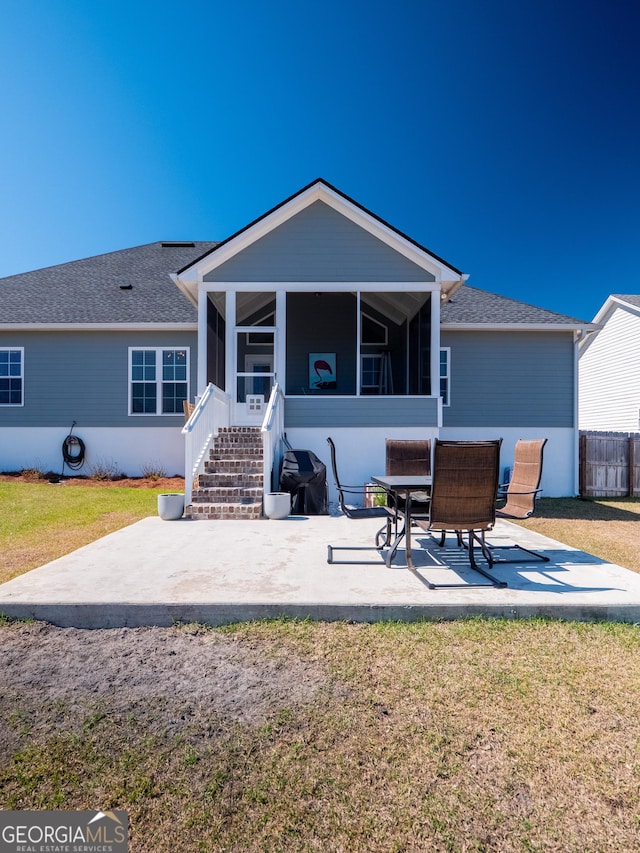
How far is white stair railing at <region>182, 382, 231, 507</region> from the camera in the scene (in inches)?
301

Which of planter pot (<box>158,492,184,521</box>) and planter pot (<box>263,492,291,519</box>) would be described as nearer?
planter pot (<box>158,492,184,521</box>)

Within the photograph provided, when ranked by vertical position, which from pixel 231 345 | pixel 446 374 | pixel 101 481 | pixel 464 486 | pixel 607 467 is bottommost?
pixel 101 481

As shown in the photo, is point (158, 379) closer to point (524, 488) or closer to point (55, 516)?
point (55, 516)

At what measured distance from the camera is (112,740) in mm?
2090

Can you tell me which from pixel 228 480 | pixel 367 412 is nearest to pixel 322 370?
pixel 367 412

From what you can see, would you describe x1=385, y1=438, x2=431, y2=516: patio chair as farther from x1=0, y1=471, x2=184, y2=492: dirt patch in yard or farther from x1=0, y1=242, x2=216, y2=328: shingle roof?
x1=0, y1=242, x2=216, y2=328: shingle roof

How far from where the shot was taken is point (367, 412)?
9.79m

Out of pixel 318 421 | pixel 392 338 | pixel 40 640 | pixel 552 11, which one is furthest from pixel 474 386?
pixel 40 640

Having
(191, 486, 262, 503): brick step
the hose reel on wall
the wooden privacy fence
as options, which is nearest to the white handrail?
(191, 486, 262, 503): brick step

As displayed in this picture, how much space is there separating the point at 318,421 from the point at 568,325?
24.1 ft

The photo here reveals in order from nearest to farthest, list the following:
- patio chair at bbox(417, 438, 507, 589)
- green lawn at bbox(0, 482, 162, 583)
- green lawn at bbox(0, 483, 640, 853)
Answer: green lawn at bbox(0, 483, 640, 853)
patio chair at bbox(417, 438, 507, 589)
green lawn at bbox(0, 482, 162, 583)

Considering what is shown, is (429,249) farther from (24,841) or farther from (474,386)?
(24,841)

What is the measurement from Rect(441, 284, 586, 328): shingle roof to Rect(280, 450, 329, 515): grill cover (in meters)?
6.20

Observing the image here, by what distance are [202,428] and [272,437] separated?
53.6 inches
